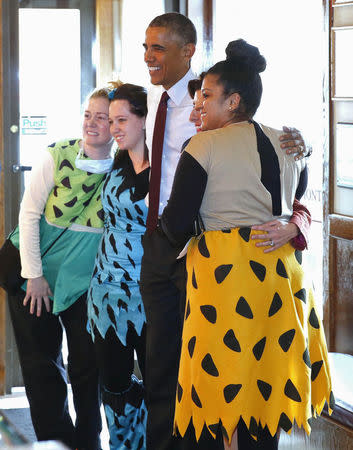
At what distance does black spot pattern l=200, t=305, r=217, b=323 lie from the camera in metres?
2.23

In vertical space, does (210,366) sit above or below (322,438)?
above

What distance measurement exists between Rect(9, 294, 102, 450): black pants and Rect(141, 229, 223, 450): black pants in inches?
16.8

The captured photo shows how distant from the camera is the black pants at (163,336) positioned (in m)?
2.60

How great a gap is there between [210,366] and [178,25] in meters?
1.19

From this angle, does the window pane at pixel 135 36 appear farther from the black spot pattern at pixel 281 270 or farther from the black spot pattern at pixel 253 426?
the black spot pattern at pixel 253 426

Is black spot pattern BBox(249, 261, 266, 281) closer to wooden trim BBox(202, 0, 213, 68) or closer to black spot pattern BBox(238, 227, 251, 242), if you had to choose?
black spot pattern BBox(238, 227, 251, 242)

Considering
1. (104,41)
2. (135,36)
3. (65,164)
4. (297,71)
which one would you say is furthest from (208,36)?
(65,164)

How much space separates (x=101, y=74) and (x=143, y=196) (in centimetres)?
172

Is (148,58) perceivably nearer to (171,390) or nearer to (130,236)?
(130,236)

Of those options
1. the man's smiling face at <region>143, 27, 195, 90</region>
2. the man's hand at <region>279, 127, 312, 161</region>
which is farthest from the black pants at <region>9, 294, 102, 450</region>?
the man's hand at <region>279, 127, 312, 161</region>

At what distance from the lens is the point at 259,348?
224 cm

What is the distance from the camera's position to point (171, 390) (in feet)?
9.13

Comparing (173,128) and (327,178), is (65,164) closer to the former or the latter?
(173,128)

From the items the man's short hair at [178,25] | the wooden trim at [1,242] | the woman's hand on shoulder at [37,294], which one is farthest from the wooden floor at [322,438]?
the wooden trim at [1,242]
